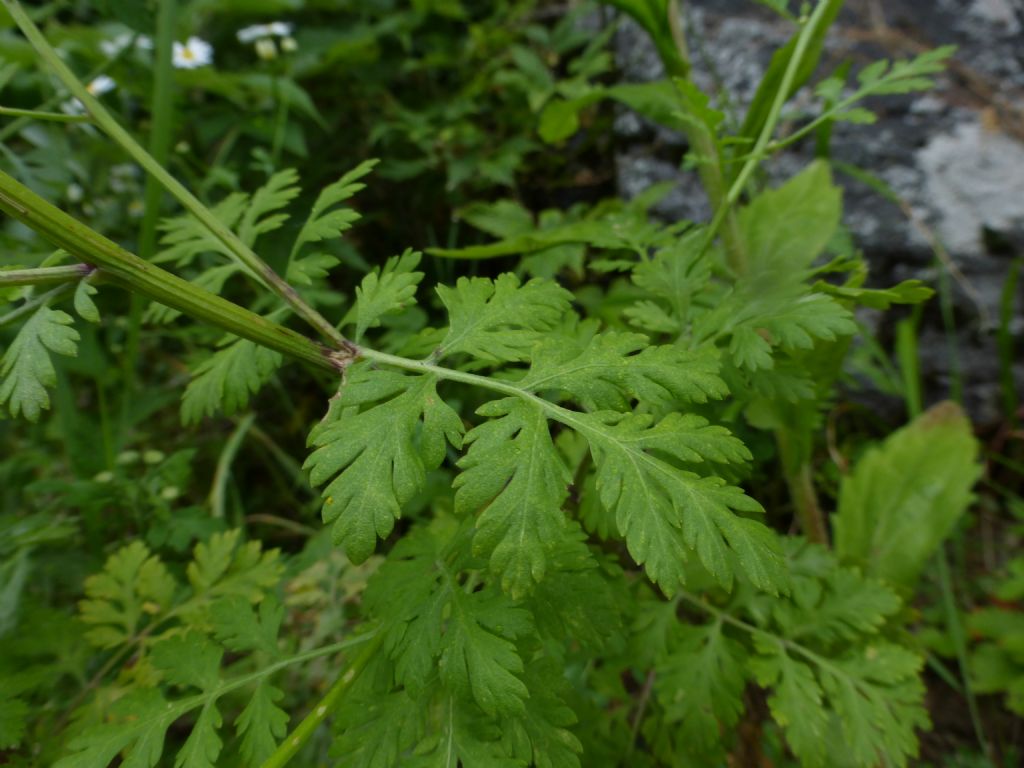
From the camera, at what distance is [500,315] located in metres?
0.83

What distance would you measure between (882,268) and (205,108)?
2.21 m

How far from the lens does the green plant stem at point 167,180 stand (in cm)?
84

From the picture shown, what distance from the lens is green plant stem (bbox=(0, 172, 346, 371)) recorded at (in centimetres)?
69

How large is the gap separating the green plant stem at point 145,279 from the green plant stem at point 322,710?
36cm

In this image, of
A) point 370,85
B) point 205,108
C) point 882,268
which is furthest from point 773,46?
point 205,108

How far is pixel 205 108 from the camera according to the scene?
2.13 m

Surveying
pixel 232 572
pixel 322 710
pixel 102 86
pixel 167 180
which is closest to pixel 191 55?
pixel 102 86

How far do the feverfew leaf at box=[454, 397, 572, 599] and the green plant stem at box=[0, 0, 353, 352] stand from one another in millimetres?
259

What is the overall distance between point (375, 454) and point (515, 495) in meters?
0.16

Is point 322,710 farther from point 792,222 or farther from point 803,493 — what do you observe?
point 792,222

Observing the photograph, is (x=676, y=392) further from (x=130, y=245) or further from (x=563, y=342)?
(x=130, y=245)

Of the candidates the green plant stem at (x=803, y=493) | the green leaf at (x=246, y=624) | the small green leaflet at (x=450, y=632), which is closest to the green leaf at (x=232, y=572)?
the green leaf at (x=246, y=624)

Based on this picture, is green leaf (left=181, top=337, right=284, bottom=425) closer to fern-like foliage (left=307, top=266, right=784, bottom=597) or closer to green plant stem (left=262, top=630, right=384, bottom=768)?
fern-like foliage (left=307, top=266, right=784, bottom=597)

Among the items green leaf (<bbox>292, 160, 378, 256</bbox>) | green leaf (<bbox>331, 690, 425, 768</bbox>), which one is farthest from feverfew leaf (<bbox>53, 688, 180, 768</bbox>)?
green leaf (<bbox>292, 160, 378, 256</bbox>)
